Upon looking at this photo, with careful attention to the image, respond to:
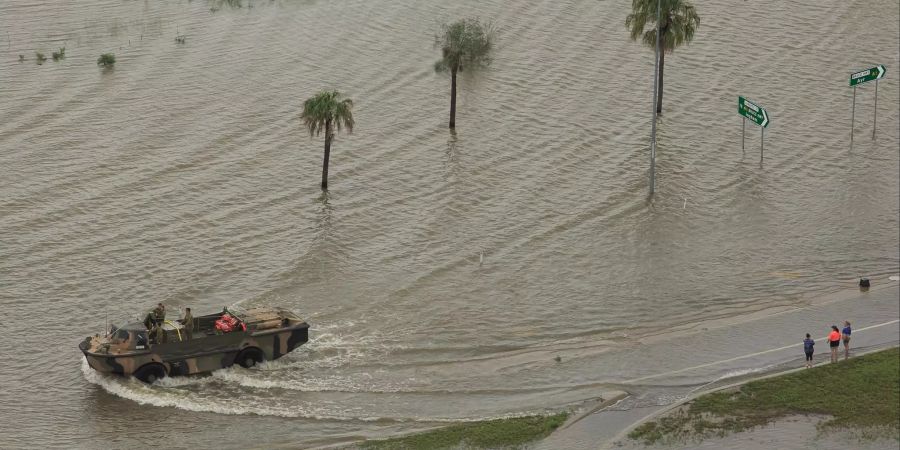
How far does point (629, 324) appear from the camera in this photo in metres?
45.8

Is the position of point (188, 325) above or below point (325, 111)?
below

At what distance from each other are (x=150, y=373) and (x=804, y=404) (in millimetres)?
19333

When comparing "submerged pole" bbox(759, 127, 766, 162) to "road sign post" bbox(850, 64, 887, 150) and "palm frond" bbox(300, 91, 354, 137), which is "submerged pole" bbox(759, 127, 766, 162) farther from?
"palm frond" bbox(300, 91, 354, 137)

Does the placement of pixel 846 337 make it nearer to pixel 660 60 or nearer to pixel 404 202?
pixel 404 202

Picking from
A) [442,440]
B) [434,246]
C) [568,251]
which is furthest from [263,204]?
[442,440]

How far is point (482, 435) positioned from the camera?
116ft

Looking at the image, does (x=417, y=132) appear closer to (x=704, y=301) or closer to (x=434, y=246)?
(x=434, y=246)

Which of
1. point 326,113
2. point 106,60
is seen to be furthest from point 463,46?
point 106,60

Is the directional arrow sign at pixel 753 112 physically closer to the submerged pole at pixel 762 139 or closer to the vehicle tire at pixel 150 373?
the submerged pole at pixel 762 139

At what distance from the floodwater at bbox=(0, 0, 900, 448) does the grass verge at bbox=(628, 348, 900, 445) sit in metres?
3.36

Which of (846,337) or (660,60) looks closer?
(846,337)

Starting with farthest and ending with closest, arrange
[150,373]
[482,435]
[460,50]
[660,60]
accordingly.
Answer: [660,60]
[460,50]
[150,373]
[482,435]

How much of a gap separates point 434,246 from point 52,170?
707 inches

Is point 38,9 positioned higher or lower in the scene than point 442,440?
higher
